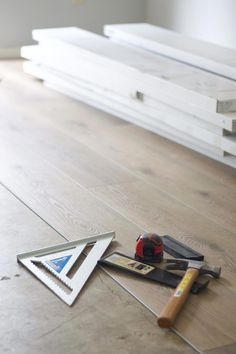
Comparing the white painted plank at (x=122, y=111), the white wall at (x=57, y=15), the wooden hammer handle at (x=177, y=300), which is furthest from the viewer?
the white wall at (x=57, y=15)

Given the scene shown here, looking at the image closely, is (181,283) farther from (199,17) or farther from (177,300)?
(199,17)

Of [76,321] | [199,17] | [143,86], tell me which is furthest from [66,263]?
[199,17]

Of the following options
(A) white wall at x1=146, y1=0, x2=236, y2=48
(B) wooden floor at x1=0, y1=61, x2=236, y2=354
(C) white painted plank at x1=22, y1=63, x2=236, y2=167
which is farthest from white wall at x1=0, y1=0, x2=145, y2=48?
(B) wooden floor at x1=0, y1=61, x2=236, y2=354

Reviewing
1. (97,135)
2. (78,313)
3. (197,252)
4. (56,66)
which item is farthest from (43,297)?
(56,66)

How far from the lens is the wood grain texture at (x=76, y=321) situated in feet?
7.28

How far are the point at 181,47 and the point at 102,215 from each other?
7.28 feet

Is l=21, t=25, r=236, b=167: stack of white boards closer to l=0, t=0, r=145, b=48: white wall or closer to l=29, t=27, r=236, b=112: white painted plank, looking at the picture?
l=29, t=27, r=236, b=112: white painted plank

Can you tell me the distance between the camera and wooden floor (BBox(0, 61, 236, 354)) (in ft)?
7.52

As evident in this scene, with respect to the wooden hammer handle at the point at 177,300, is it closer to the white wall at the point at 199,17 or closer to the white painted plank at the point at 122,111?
the white painted plank at the point at 122,111

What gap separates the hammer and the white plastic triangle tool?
30 centimetres

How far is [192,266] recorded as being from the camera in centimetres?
264

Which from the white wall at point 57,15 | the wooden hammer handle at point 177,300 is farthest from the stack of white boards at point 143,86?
the wooden hammer handle at point 177,300

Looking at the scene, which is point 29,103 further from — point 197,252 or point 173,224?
point 197,252

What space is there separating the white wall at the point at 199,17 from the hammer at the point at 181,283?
3627 mm
